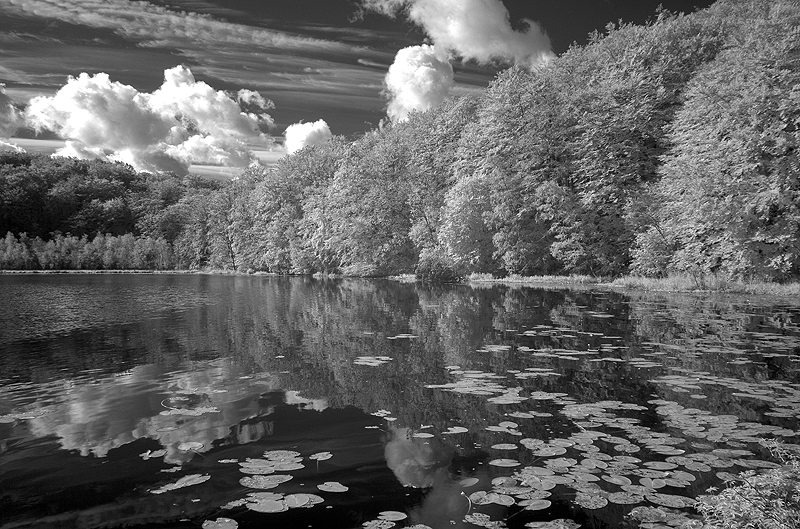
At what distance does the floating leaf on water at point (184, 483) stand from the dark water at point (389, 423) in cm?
2

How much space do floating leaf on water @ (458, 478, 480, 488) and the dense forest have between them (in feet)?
75.8

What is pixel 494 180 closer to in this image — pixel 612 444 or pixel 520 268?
pixel 520 268

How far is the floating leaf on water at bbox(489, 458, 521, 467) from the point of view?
17.4ft

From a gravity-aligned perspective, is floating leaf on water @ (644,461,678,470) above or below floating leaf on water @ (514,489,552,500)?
below

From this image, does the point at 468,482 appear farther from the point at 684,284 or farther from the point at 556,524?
the point at 684,284

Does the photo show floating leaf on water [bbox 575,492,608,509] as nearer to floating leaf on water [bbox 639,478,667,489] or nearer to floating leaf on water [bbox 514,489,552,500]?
floating leaf on water [bbox 514,489,552,500]

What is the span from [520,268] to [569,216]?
22.0 feet

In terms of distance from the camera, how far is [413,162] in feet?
165

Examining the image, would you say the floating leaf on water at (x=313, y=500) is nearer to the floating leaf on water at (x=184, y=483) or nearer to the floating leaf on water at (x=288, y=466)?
the floating leaf on water at (x=288, y=466)

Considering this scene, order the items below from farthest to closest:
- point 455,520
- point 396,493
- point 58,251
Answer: point 58,251 → point 396,493 → point 455,520

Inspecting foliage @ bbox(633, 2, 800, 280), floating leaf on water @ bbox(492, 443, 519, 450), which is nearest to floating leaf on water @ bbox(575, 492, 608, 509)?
floating leaf on water @ bbox(492, 443, 519, 450)

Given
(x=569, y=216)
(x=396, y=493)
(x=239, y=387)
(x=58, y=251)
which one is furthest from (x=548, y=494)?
(x=58, y=251)

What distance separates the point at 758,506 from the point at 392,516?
2.75m

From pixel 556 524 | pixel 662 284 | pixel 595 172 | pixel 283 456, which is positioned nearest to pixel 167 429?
pixel 283 456
